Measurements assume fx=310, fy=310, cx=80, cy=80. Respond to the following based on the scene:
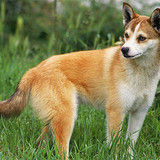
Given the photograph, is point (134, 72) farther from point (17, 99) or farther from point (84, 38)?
point (84, 38)

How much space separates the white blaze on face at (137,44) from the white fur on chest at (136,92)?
0.38 metres

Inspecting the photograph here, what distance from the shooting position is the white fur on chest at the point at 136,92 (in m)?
3.98

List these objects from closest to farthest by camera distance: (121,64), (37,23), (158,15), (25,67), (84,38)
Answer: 1. (158,15)
2. (121,64)
3. (25,67)
4. (84,38)
5. (37,23)

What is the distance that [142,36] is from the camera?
388 cm

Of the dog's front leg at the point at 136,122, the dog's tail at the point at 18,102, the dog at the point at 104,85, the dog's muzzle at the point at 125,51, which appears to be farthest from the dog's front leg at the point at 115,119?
the dog's tail at the point at 18,102

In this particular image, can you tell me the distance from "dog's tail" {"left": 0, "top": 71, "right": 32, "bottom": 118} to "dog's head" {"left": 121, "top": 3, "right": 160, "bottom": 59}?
1334 millimetres

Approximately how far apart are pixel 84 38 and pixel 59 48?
29.4 inches

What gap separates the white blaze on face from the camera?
12.5 feet

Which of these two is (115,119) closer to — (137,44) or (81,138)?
(81,138)

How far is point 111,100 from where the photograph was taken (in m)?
4.07

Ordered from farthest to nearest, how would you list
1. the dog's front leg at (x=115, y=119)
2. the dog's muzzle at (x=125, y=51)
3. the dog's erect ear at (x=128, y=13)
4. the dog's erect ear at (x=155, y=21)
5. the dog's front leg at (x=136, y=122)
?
the dog's front leg at (x=136, y=122)
the dog's erect ear at (x=128, y=13)
the dog's front leg at (x=115, y=119)
the dog's erect ear at (x=155, y=21)
the dog's muzzle at (x=125, y=51)

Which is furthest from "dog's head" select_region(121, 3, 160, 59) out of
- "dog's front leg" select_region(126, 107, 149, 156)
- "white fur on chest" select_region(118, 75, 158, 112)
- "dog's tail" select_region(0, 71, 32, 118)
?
"dog's tail" select_region(0, 71, 32, 118)

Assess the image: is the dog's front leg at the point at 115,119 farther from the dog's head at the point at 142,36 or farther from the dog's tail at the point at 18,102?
the dog's tail at the point at 18,102

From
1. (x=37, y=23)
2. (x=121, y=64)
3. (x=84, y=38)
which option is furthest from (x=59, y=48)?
(x=37, y=23)
